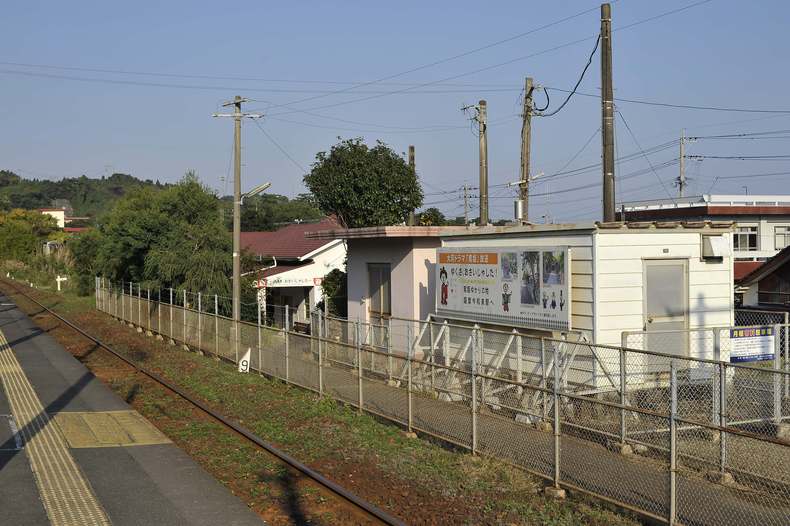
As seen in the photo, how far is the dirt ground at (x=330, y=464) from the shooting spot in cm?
938

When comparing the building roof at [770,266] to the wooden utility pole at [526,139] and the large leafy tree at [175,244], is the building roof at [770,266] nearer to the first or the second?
the wooden utility pole at [526,139]

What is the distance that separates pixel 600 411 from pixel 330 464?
4.19 meters

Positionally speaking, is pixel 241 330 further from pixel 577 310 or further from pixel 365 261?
pixel 577 310

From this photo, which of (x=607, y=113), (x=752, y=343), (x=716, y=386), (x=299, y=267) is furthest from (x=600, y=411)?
(x=299, y=267)

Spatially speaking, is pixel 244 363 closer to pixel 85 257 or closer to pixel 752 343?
pixel 752 343

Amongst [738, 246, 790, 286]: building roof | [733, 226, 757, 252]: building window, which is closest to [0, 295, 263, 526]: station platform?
[738, 246, 790, 286]: building roof

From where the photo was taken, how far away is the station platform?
9.38 m

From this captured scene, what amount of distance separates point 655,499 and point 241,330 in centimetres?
1584

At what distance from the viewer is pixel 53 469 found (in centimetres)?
1134

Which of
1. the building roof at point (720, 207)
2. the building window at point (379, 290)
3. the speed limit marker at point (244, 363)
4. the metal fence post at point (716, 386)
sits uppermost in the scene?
the building roof at point (720, 207)

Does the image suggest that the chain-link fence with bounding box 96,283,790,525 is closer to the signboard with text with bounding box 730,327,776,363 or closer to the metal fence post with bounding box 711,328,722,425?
the metal fence post with bounding box 711,328,722,425

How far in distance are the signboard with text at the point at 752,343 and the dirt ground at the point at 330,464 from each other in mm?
4636

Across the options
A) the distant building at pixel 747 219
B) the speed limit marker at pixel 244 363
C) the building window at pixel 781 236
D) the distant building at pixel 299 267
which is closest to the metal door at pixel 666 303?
the speed limit marker at pixel 244 363

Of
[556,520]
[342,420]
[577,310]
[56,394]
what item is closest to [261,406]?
[342,420]
